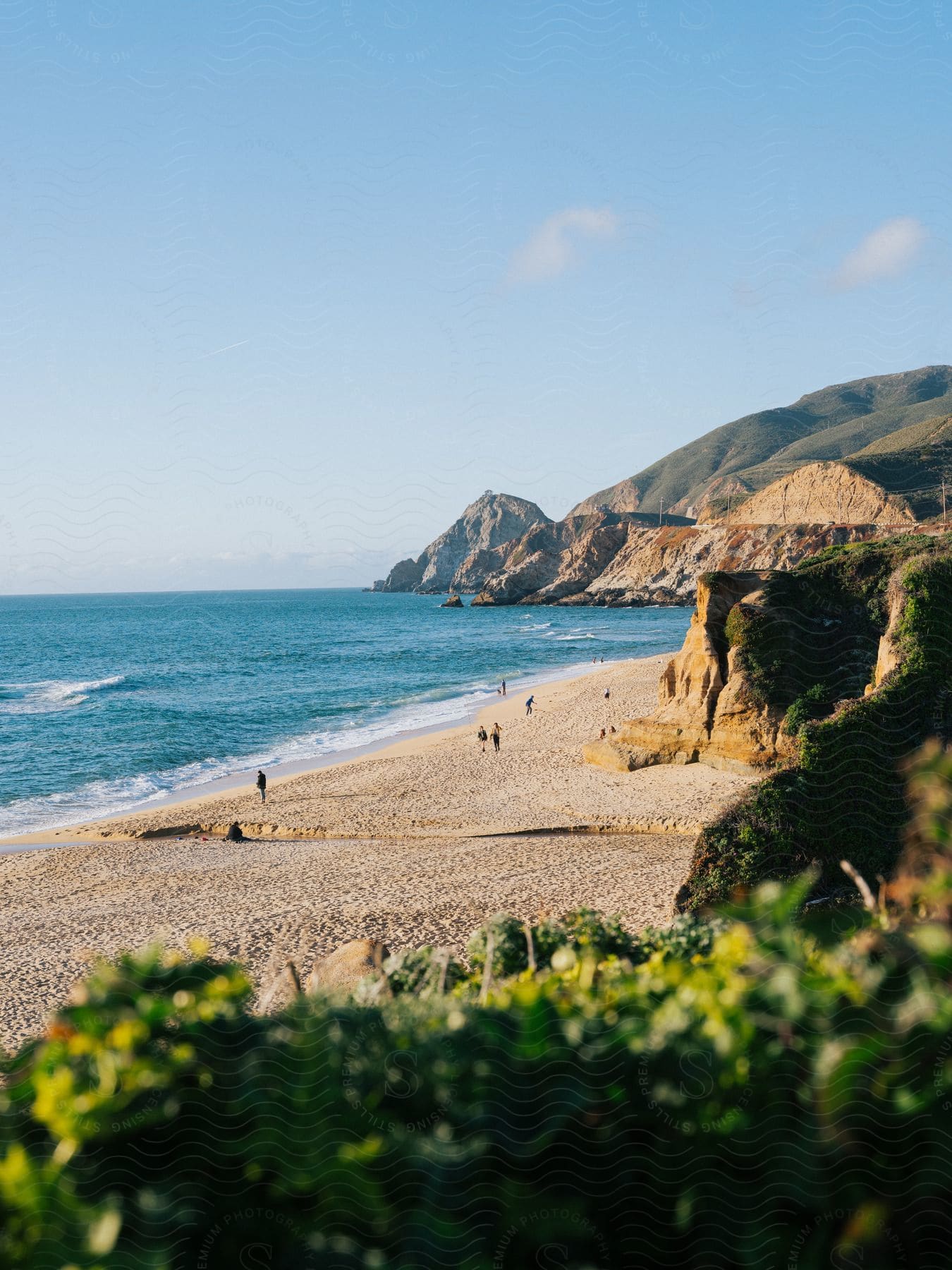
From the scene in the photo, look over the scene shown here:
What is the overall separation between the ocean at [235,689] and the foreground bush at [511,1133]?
27352 millimetres

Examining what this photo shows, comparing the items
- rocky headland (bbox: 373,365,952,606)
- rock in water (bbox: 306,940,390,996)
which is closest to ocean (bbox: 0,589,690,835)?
rocky headland (bbox: 373,365,952,606)

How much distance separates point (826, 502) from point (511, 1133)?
126 m

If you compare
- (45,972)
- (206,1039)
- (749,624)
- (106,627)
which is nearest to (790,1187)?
(206,1039)

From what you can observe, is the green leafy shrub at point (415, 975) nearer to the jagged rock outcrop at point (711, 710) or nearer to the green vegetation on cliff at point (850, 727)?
the green vegetation on cliff at point (850, 727)

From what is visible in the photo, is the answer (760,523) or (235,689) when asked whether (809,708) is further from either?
(760,523)

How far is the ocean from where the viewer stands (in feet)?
112

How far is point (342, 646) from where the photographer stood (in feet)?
289

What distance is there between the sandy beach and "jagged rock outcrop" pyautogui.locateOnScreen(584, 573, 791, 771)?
0.72 metres

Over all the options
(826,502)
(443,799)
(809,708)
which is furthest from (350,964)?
(826,502)

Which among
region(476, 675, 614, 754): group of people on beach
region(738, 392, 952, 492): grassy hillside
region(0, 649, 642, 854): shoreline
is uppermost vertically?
region(738, 392, 952, 492): grassy hillside

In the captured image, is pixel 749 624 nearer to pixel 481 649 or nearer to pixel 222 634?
pixel 481 649

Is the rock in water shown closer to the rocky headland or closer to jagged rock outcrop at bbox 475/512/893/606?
the rocky headland

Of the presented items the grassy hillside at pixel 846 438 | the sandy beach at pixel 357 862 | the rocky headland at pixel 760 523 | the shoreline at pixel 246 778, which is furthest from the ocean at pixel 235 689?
the grassy hillside at pixel 846 438

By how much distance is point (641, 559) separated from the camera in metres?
145
